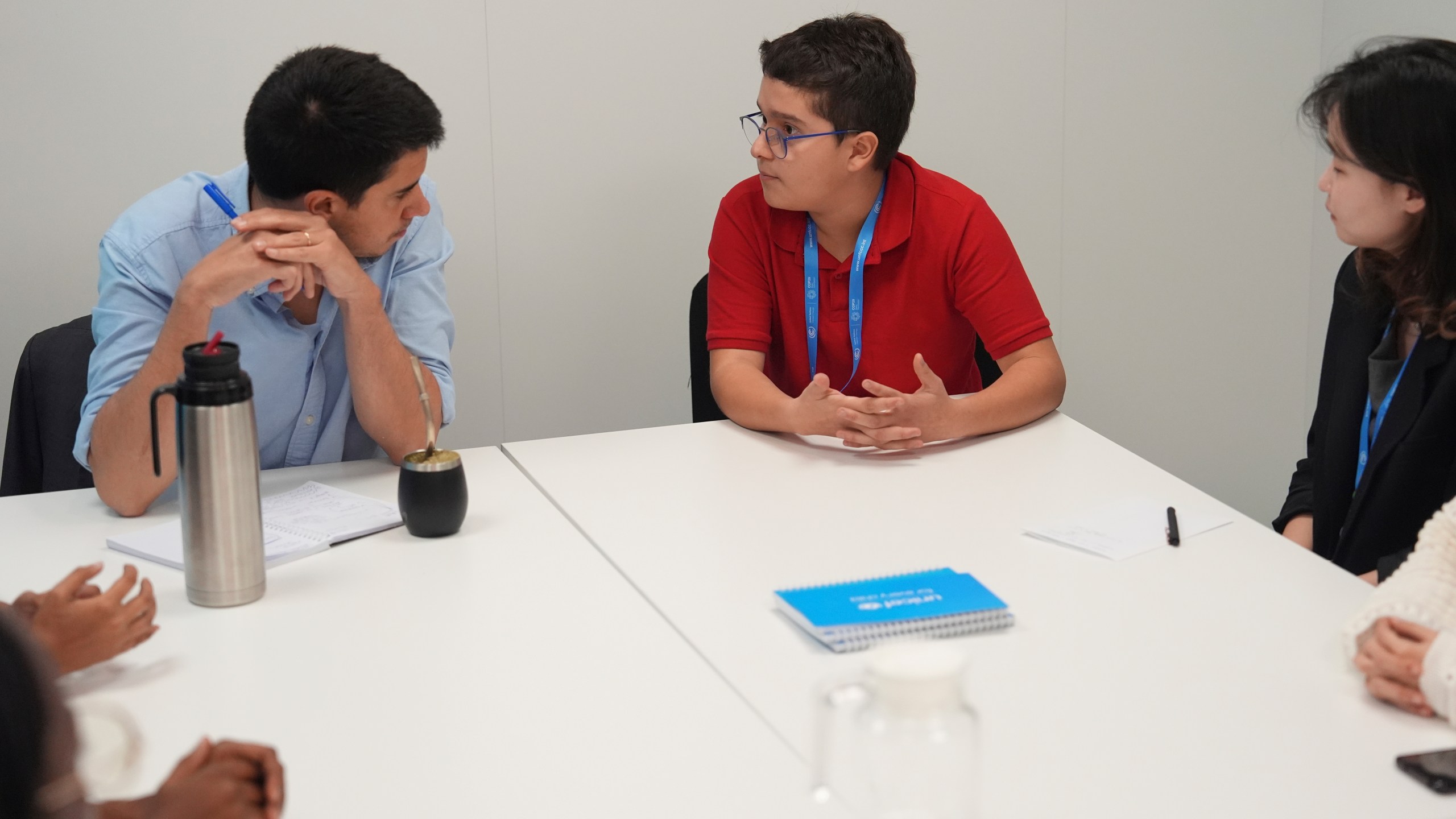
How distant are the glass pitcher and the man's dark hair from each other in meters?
1.48

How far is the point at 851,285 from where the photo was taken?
7.93 feet

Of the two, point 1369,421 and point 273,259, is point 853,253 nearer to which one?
point 1369,421

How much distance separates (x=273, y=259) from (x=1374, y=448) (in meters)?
1.67

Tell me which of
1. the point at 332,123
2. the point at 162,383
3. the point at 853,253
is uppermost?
the point at 332,123

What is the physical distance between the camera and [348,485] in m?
1.96

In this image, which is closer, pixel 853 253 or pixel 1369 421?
pixel 1369 421

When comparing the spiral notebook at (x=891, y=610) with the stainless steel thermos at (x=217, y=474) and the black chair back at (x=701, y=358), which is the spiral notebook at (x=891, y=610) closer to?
the stainless steel thermos at (x=217, y=474)

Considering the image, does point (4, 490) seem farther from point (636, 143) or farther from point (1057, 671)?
point (1057, 671)

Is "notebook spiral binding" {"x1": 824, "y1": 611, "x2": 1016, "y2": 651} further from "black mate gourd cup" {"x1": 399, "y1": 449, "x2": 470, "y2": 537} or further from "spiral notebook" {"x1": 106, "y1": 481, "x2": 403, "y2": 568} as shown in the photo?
"spiral notebook" {"x1": 106, "y1": 481, "x2": 403, "y2": 568}

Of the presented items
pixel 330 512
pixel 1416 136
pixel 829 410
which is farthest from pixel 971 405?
pixel 330 512

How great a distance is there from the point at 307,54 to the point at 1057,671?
1407 mm

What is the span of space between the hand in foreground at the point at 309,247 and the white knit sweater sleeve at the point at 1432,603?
1.44 m

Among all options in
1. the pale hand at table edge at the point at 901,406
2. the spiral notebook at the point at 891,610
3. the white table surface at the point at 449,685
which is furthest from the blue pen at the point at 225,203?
the spiral notebook at the point at 891,610

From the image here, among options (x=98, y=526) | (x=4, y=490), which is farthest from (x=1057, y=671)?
(x=4, y=490)
